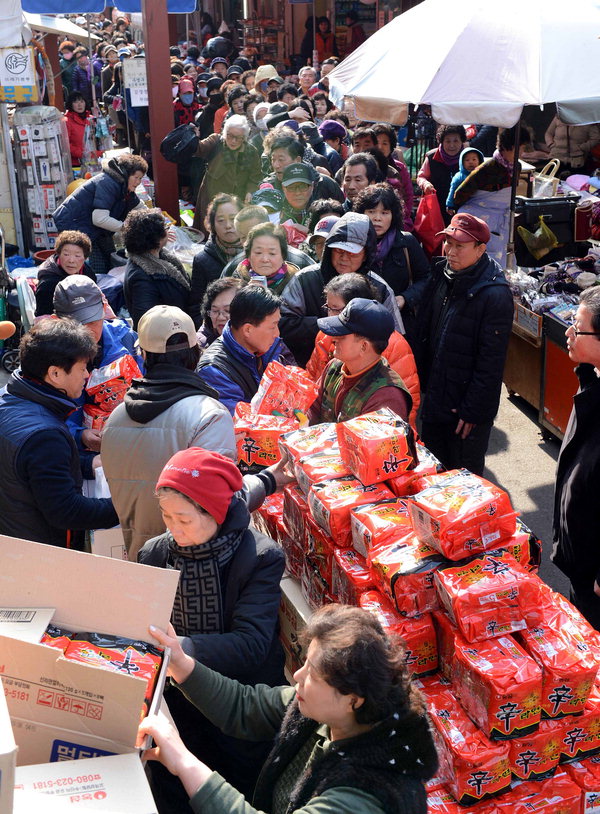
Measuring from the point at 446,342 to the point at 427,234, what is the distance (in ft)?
9.06

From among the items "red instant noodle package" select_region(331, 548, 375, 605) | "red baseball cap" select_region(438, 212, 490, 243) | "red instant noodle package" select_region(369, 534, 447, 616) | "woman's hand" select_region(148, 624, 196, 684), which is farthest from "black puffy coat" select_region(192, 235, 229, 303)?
"woman's hand" select_region(148, 624, 196, 684)

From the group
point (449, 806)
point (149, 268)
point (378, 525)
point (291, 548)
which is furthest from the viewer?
point (149, 268)

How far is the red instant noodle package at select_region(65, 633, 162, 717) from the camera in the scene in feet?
6.46

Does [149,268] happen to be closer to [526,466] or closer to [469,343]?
[469,343]

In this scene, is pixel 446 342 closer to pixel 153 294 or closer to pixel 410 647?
pixel 153 294

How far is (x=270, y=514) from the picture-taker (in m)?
3.65

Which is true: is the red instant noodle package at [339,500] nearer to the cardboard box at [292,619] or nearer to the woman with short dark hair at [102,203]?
the cardboard box at [292,619]

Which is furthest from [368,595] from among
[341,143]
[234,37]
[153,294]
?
[234,37]

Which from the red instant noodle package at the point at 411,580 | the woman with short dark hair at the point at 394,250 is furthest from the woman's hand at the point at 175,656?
the woman with short dark hair at the point at 394,250

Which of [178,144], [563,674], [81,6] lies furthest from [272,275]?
[81,6]

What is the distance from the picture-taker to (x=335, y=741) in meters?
1.96

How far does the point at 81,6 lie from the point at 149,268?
7.00 metres

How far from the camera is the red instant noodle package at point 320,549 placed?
121 inches

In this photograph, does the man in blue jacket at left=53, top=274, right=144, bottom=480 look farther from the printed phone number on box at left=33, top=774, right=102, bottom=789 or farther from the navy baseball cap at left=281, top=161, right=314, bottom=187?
the printed phone number on box at left=33, top=774, right=102, bottom=789
